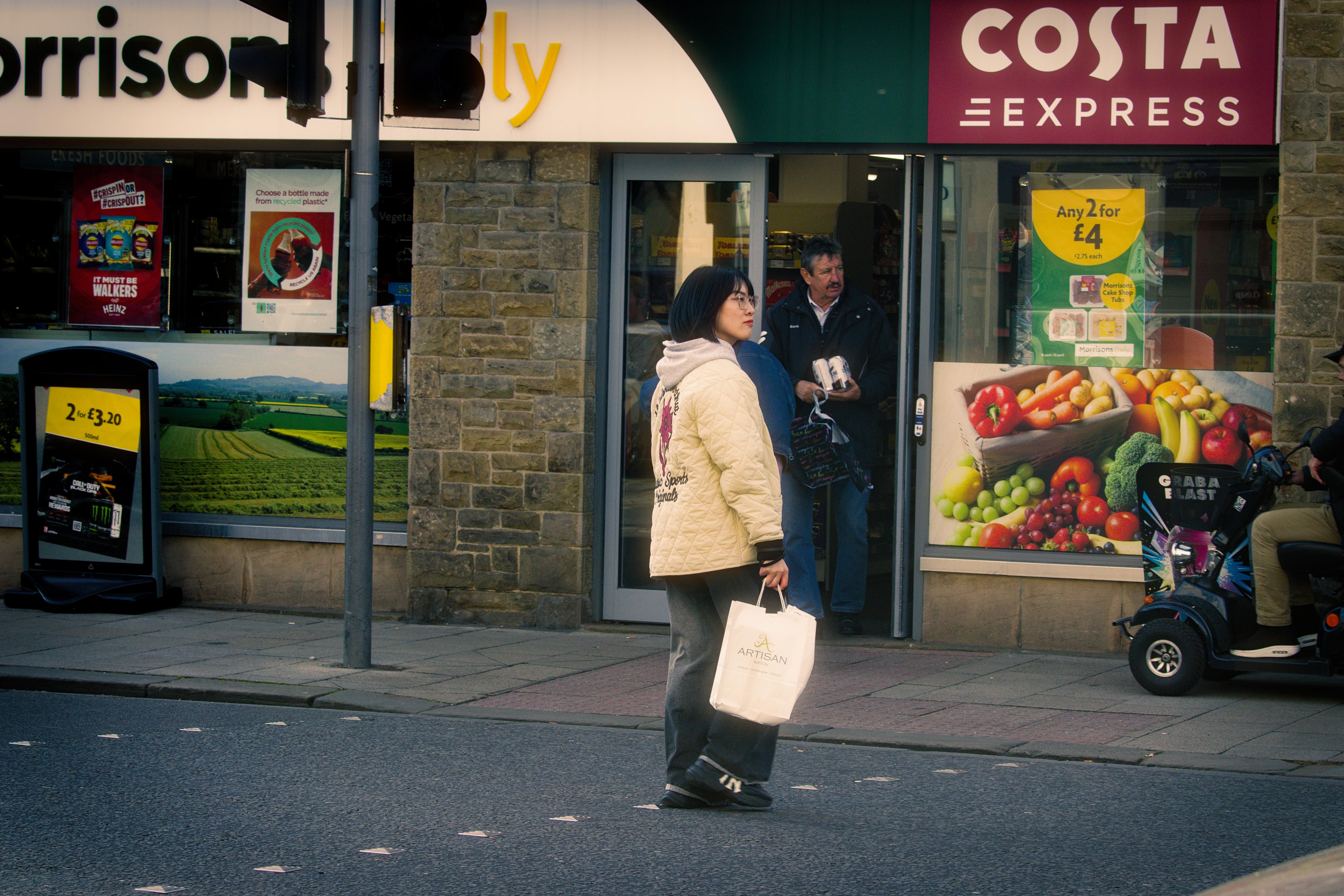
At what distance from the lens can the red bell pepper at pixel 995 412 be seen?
9219mm

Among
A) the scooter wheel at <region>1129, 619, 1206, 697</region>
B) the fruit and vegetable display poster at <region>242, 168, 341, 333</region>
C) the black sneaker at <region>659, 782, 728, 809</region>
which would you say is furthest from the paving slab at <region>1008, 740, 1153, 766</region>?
the fruit and vegetable display poster at <region>242, 168, 341, 333</region>

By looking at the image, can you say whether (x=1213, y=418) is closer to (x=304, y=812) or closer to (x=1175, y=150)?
(x=1175, y=150)

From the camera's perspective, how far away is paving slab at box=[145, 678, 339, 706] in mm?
7426

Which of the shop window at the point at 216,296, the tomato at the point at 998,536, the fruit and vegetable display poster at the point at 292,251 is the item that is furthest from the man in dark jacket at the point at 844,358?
the fruit and vegetable display poster at the point at 292,251

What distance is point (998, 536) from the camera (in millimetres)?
9227

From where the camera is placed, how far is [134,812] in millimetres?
5391

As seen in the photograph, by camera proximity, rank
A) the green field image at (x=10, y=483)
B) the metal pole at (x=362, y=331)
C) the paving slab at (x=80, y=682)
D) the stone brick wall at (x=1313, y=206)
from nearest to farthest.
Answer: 1. the paving slab at (x=80, y=682)
2. the metal pole at (x=362, y=331)
3. the stone brick wall at (x=1313, y=206)
4. the green field image at (x=10, y=483)

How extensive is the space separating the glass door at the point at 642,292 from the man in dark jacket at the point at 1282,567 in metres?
3.54

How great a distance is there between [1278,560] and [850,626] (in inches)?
108

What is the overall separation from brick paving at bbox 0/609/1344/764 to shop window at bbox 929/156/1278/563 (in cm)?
95

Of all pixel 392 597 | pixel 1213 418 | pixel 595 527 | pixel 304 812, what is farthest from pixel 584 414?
pixel 304 812

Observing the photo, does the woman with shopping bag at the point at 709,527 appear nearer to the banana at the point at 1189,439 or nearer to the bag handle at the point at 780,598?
the bag handle at the point at 780,598

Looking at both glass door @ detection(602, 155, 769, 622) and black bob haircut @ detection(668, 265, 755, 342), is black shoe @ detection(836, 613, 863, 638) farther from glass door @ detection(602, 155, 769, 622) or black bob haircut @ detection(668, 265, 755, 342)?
black bob haircut @ detection(668, 265, 755, 342)

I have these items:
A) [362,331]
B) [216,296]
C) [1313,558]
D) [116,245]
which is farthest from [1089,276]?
[116,245]
